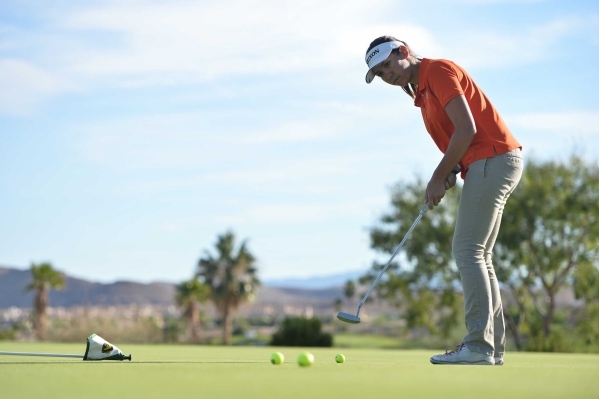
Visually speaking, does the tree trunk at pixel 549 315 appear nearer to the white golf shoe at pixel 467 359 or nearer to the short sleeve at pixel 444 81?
the white golf shoe at pixel 467 359

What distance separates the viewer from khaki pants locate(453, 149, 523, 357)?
5.08 meters

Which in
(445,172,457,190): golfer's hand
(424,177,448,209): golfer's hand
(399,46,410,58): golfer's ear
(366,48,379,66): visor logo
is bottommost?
(424,177,448,209): golfer's hand

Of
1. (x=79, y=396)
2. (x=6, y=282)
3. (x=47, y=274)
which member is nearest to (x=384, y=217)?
(x=47, y=274)

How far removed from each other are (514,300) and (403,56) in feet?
112

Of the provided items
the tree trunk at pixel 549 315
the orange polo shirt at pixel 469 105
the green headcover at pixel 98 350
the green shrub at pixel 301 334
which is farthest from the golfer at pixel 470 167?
the tree trunk at pixel 549 315

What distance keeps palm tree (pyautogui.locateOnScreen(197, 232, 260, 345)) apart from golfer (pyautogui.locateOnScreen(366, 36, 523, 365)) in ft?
180

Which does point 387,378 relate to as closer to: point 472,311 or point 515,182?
point 472,311

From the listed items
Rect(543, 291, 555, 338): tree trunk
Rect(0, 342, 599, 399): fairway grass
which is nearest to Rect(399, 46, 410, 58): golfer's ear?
Rect(0, 342, 599, 399): fairway grass

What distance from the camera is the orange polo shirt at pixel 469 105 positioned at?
202 inches

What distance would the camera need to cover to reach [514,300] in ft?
124

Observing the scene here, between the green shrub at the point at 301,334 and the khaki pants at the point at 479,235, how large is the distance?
18185 mm

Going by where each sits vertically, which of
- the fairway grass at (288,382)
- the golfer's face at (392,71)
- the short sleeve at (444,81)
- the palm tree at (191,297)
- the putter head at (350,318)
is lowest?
the fairway grass at (288,382)

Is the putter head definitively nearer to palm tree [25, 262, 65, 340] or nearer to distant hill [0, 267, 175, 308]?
palm tree [25, 262, 65, 340]

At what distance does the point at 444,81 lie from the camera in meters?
5.11
